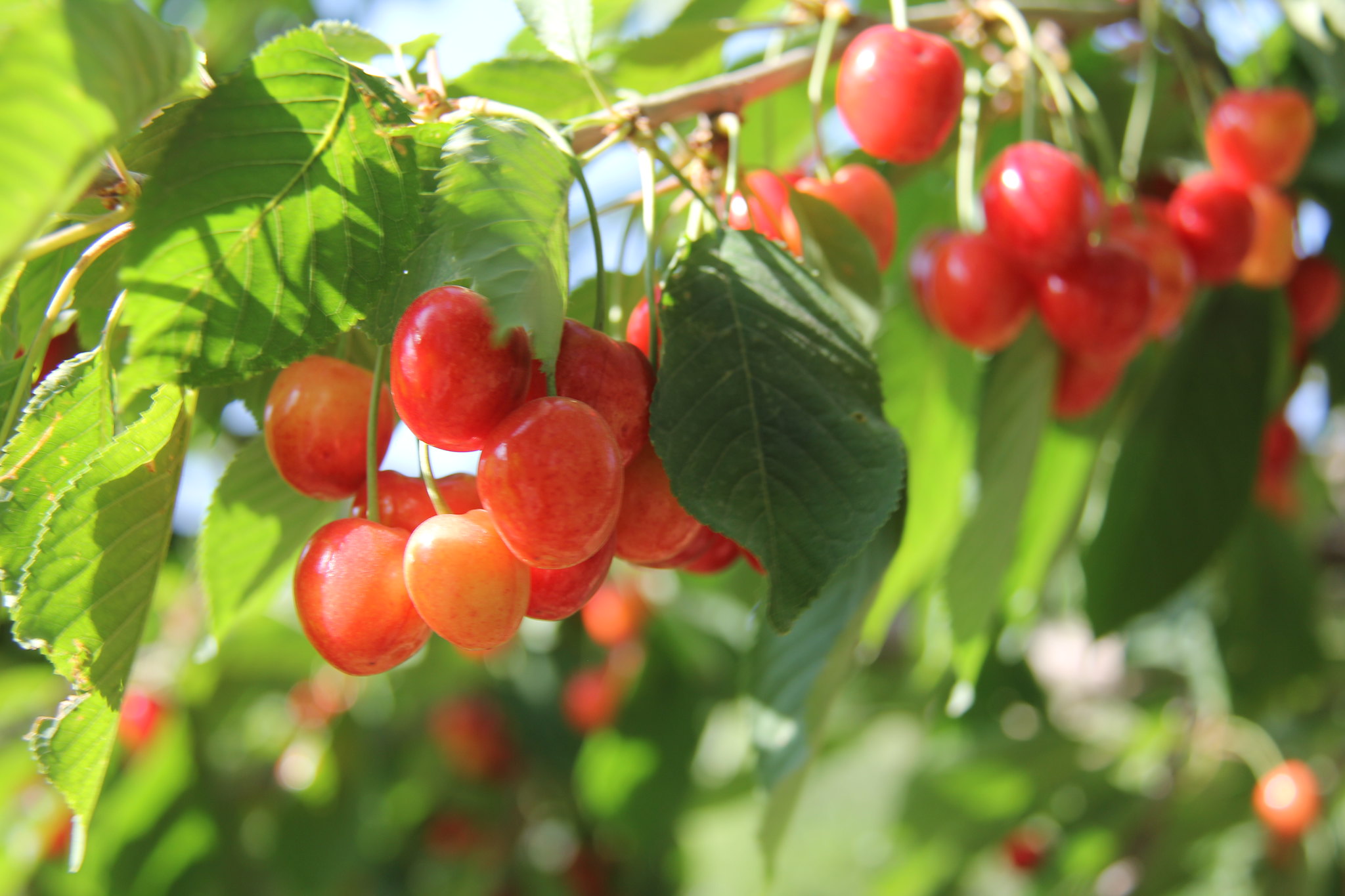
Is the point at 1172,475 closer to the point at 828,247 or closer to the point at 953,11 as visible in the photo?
the point at 953,11

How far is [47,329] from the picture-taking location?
612 mm

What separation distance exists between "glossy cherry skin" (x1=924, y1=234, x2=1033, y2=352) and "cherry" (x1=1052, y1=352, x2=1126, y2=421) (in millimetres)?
179

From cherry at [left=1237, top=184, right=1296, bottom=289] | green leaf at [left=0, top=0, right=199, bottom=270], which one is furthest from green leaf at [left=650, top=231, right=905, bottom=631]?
cherry at [left=1237, top=184, right=1296, bottom=289]

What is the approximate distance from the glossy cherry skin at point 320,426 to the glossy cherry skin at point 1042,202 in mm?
571

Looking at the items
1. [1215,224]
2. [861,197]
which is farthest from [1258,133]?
[861,197]

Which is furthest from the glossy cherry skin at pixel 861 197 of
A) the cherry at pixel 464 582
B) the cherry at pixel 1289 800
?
the cherry at pixel 1289 800

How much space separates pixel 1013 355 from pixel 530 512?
773 millimetres

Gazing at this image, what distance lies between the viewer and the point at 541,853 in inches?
110

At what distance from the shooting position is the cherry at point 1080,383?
1108 mm

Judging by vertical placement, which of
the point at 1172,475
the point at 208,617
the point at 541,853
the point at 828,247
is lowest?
the point at 541,853

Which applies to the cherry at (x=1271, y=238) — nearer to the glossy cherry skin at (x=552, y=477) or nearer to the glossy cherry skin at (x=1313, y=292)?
the glossy cherry skin at (x=1313, y=292)

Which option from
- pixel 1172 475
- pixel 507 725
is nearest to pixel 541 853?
pixel 507 725

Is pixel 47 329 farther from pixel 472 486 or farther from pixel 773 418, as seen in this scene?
pixel 773 418

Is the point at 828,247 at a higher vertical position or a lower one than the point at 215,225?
lower
